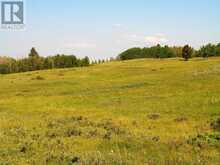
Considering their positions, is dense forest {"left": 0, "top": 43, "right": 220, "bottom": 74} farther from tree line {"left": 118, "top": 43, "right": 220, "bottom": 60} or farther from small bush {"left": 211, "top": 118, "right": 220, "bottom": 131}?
small bush {"left": 211, "top": 118, "right": 220, "bottom": 131}

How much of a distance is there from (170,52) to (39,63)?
51224 millimetres

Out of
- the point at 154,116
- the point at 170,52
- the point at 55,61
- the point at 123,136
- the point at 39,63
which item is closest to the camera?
the point at 123,136

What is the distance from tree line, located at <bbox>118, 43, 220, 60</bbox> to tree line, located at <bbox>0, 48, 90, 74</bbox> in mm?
32889

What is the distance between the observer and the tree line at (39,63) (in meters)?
116

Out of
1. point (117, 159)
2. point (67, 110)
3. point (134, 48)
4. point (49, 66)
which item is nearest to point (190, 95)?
point (67, 110)

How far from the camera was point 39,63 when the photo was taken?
390ft

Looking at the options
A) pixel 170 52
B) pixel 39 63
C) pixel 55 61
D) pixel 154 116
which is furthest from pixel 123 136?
pixel 170 52

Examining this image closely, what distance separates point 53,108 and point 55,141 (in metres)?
13.6

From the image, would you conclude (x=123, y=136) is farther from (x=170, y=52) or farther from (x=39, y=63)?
(x=170, y=52)

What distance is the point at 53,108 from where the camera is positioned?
25.6m

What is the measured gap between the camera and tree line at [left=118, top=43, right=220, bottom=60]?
108 m

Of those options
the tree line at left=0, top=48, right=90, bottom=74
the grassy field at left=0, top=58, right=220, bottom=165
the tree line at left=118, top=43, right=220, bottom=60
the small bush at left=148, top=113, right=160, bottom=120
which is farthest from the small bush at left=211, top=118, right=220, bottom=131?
the tree line at left=0, top=48, right=90, bottom=74

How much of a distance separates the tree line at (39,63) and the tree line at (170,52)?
32889mm

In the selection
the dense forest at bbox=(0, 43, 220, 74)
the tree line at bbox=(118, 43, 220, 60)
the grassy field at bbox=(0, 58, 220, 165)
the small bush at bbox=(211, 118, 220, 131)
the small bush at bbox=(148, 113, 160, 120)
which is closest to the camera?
the grassy field at bbox=(0, 58, 220, 165)
